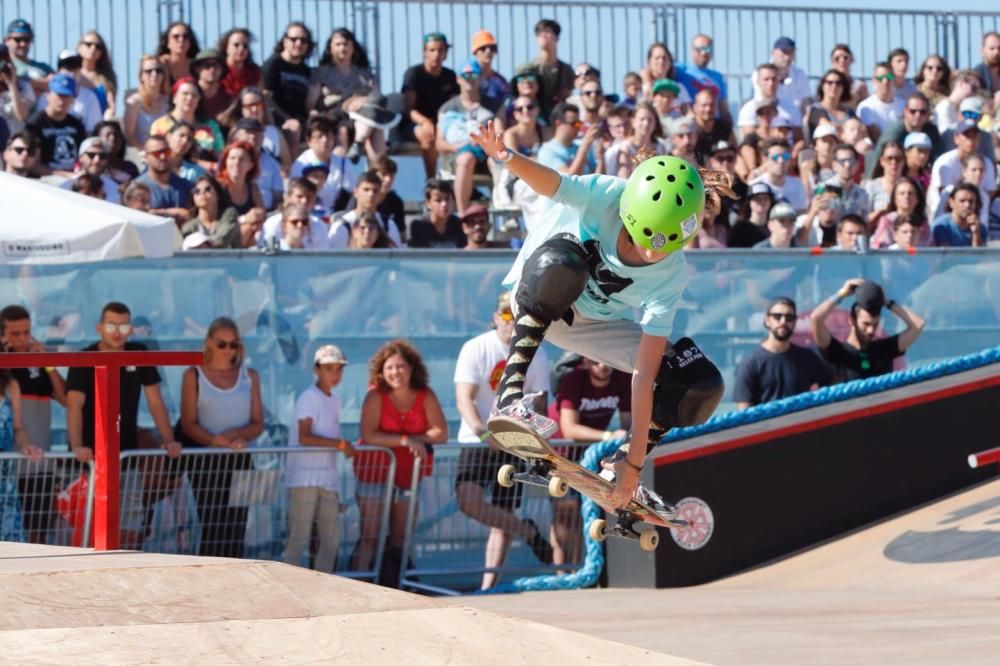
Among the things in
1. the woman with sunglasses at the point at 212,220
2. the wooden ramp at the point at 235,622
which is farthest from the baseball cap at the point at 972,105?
the wooden ramp at the point at 235,622

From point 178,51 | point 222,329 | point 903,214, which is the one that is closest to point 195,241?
point 222,329

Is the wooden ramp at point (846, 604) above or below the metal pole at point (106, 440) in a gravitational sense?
below

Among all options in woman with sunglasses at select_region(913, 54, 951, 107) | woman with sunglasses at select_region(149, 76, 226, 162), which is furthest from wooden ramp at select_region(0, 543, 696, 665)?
woman with sunglasses at select_region(913, 54, 951, 107)

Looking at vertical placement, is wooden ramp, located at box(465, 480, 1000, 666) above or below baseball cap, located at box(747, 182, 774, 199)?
below

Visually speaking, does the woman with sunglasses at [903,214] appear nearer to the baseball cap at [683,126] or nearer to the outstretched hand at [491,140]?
the baseball cap at [683,126]

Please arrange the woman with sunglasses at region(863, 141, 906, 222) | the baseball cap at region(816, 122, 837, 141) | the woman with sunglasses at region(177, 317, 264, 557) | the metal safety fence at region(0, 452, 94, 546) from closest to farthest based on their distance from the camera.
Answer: the metal safety fence at region(0, 452, 94, 546)
the woman with sunglasses at region(177, 317, 264, 557)
the woman with sunglasses at region(863, 141, 906, 222)
the baseball cap at region(816, 122, 837, 141)

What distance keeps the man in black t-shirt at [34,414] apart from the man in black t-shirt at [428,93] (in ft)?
16.0

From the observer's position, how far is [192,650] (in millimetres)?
5512

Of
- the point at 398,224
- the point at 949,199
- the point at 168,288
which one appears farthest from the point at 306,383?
the point at 949,199

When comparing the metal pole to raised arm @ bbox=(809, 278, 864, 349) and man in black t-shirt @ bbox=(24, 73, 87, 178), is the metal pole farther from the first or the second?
raised arm @ bbox=(809, 278, 864, 349)

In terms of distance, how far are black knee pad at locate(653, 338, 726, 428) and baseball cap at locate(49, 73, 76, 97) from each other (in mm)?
6550

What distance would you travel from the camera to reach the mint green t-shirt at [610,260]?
6.61 meters

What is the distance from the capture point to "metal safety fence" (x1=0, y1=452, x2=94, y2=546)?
9.14 metres

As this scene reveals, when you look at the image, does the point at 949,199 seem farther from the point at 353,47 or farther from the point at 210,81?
the point at 210,81
